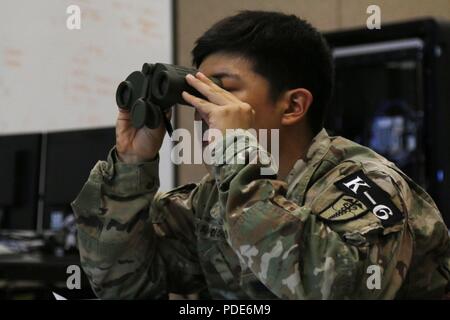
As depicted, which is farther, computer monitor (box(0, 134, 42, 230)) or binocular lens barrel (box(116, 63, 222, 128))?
computer monitor (box(0, 134, 42, 230))

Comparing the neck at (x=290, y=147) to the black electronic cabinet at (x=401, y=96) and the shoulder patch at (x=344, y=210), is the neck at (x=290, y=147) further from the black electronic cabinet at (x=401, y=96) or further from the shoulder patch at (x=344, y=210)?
the black electronic cabinet at (x=401, y=96)

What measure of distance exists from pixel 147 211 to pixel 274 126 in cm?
22

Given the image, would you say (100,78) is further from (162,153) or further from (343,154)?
(343,154)

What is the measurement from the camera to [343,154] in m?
0.81

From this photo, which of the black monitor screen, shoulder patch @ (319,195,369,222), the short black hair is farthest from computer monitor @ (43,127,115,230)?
shoulder patch @ (319,195,369,222)

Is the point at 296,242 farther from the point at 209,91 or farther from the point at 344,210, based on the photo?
the point at 209,91

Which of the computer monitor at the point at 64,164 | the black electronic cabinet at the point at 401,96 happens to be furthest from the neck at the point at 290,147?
the computer monitor at the point at 64,164

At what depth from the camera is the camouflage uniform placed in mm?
655

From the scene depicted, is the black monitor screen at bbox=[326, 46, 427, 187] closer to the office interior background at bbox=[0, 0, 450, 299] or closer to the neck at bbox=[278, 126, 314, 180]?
the office interior background at bbox=[0, 0, 450, 299]

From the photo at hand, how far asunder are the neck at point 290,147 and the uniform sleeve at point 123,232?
18cm

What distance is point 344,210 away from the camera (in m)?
0.70

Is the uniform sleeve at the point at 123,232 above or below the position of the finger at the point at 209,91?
below

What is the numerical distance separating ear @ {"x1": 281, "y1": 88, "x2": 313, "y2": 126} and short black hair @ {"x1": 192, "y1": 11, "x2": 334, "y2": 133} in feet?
0.04

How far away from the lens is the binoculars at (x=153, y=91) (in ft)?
2.45
